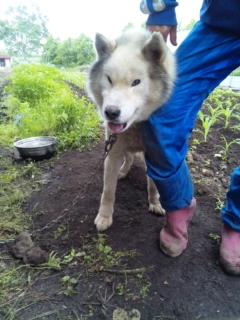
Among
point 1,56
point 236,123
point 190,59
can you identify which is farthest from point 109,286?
point 1,56

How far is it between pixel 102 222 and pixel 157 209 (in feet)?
1.24

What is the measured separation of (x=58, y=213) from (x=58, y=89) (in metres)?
2.60

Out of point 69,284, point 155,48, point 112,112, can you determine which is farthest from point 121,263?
point 155,48

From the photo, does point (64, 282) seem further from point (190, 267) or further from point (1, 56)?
point (1, 56)

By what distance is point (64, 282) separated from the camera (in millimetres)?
1642

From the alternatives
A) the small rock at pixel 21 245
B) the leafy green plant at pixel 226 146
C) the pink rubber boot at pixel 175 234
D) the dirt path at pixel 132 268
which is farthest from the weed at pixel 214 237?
the leafy green plant at pixel 226 146

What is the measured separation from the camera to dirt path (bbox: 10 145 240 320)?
60.1 inches

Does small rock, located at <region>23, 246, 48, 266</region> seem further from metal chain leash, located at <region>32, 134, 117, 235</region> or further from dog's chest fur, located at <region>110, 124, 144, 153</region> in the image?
dog's chest fur, located at <region>110, 124, 144, 153</region>

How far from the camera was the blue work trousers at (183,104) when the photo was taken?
1607 millimetres

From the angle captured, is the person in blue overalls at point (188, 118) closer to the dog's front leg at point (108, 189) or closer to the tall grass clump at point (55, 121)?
the dog's front leg at point (108, 189)

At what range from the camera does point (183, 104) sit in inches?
65.1

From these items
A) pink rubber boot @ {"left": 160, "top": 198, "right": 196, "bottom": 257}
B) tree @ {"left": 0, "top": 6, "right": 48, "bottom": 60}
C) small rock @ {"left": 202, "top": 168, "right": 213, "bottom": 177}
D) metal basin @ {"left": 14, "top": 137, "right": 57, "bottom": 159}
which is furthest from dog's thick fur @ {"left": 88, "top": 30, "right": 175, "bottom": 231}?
tree @ {"left": 0, "top": 6, "right": 48, "bottom": 60}

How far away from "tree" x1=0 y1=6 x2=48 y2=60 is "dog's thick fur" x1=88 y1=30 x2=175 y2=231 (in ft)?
11.3

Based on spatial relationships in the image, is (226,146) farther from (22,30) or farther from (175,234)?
(22,30)
